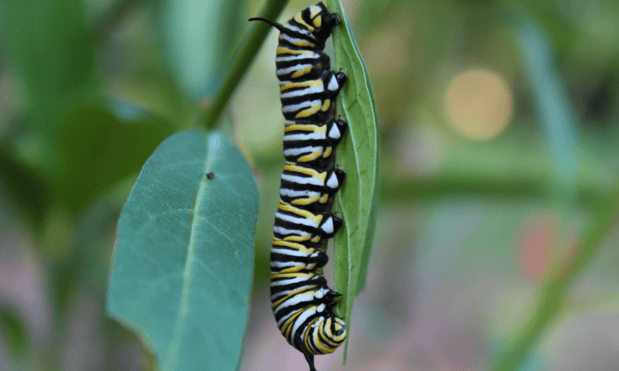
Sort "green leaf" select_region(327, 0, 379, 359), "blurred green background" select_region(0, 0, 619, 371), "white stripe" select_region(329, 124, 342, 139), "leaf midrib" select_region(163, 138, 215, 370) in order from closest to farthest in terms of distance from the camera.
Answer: "leaf midrib" select_region(163, 138, 215, 370), "green leaf" select_region(327, 0, 379, 359), "white stripe" select_region(329, 124, 342, 139), "blurred green background" select_region(0, 0, 619, 371)

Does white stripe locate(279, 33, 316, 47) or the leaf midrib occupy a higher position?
white stripe locate(279, 33, 316, 47)

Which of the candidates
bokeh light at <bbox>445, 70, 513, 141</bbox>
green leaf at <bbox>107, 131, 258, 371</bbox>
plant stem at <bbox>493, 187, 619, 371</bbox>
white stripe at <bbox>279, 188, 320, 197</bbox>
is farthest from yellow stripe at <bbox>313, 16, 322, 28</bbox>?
bokeh light at <bbox>445, 70, 513, 141</bbox>

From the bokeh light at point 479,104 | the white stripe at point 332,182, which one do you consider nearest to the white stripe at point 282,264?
the white stripe at point 332,182

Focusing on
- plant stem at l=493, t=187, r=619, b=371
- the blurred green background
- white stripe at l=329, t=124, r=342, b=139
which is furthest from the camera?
the blurred green background

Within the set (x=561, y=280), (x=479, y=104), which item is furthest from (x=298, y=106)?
(x=479, y=104)

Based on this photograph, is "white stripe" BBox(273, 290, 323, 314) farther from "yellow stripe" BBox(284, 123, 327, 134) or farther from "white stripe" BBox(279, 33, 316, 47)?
"white stripe" BBox(279, 33, 316, 47)

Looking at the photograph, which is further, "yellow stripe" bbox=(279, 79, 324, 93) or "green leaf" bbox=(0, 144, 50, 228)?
"green leaf" bbox=(0, 144, 50, 228)
